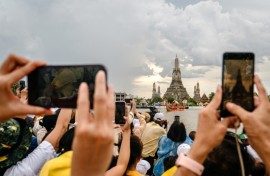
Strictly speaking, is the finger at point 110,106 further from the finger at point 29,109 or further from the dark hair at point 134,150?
the dark hair at point 134,150

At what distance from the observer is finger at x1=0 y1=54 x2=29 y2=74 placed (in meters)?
1.47

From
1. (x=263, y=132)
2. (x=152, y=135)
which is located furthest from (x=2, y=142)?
(x=152, y=135)

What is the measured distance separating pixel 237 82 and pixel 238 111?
159 millimetres

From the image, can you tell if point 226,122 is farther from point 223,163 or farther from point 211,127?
point 223,163

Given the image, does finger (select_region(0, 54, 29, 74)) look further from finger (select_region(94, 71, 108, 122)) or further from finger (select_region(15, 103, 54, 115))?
finger (select_region(94, 71, 108, 122))

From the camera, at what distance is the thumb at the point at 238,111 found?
4.98 feet

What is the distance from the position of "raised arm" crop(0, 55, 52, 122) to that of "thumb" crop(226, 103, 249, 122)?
793 mm

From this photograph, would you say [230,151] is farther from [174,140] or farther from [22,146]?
[174,140]

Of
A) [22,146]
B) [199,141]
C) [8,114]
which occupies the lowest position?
[22,146]

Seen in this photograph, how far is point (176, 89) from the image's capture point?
125750 mm

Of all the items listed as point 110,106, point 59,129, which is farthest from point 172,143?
point 110,106

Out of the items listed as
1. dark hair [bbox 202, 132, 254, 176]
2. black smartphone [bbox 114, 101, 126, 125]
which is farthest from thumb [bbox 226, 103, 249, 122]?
black smartphone [bbox 114, 101, 126, 125]

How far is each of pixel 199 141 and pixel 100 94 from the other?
2.13 ft

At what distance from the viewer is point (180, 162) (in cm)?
174
